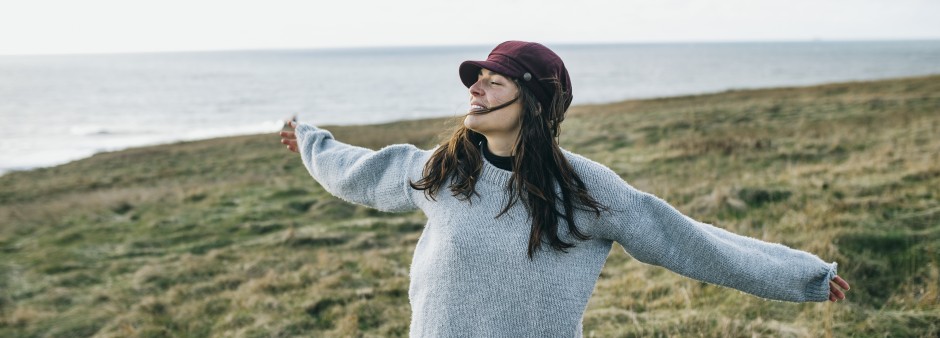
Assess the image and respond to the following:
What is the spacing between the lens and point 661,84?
2940 inches

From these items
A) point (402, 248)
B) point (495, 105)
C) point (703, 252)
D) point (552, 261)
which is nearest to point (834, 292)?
point (703, 252)

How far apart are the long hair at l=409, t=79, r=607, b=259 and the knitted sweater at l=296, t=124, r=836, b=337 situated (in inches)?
1.4

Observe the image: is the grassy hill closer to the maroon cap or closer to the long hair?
the long hair

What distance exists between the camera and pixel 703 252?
2121mm

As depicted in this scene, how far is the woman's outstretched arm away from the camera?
244 cm

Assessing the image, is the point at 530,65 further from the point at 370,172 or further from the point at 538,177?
the point at 370,172

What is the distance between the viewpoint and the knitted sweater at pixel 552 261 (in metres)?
2.04

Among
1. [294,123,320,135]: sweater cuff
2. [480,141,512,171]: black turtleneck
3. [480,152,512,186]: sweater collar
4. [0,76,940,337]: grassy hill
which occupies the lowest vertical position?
[0,76,940,337]: grassy hill

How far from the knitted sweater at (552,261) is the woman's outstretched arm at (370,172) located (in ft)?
0.82

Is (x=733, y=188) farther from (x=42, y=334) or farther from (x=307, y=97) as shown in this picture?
(x=307, y=97)

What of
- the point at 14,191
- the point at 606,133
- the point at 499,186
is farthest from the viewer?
the point at 14,191

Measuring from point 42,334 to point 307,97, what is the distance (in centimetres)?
7002

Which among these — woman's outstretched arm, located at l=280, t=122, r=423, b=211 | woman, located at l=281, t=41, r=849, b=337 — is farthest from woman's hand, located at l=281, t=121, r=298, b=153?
woman, located at l=281, t=41, r=849, b=337

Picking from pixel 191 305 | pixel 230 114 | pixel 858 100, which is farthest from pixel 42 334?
pixel 230 114
